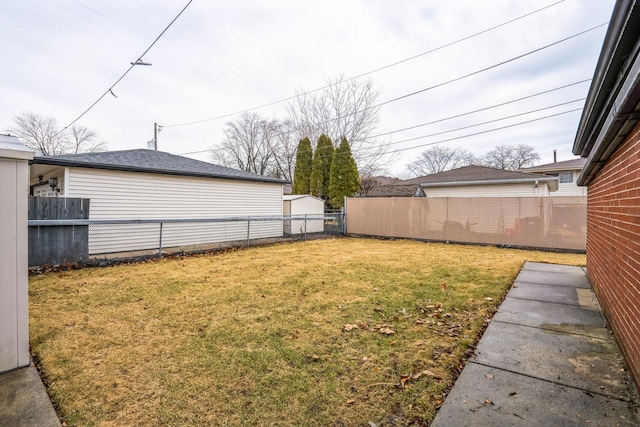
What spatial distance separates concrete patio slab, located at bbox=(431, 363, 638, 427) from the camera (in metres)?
1.68

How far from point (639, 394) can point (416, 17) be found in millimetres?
9550

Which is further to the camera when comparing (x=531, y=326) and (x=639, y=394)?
(x=531, y=326)

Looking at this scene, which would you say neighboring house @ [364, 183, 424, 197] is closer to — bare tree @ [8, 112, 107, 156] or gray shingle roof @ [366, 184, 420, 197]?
gray shingle roof @ [366, 184, 420, 197]

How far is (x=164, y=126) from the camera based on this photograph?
68.9ft

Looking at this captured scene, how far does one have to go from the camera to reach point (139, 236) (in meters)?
9.02

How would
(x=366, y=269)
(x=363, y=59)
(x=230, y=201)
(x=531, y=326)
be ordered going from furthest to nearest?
(x=363, y=59), (x=230, y=201), (x=366, y=269), (x=531, y=326)

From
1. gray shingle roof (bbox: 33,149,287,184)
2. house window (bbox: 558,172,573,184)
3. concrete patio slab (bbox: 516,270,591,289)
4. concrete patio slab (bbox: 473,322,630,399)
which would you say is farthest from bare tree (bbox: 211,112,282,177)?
concrete patio slab (bbox: 473,322,630,399)

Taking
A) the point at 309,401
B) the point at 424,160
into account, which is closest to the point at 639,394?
the point at 309,401

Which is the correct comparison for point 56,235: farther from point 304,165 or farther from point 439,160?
point 439,160

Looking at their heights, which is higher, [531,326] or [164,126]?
[164,126]

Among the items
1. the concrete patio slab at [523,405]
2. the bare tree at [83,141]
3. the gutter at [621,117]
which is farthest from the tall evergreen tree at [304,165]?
the concrete patio slab at [523,405]

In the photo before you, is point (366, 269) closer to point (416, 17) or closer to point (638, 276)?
point (638, 276)

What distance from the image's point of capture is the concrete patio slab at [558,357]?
2.07 metres

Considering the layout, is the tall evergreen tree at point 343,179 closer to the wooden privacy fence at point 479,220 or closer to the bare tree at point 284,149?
the bare tree at point 284,149
